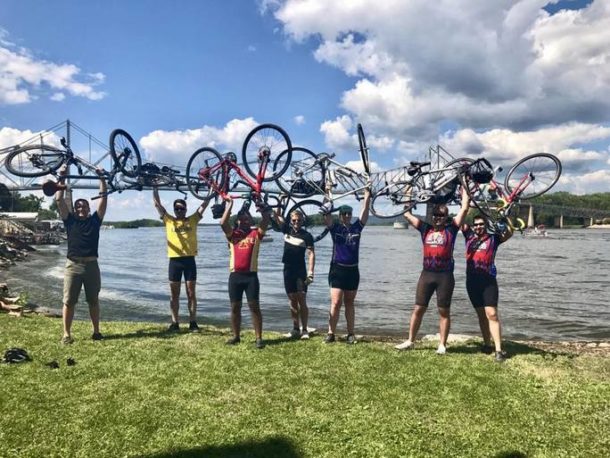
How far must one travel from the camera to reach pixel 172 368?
6090 mm

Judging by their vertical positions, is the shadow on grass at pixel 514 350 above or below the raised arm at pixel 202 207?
below

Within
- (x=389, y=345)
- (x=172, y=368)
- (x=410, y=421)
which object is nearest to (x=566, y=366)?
(x=389, y=345)

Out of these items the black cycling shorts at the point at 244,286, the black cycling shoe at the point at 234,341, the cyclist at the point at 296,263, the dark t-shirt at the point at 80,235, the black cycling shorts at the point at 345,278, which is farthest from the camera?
the cyclist at the point at 296,263

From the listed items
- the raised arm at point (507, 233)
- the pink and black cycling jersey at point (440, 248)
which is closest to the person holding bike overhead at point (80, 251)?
the pink and black cycling jersey at point (440, 248)

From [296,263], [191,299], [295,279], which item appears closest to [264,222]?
[296,263]

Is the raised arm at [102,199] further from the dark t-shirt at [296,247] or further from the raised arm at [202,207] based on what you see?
the dark t-shirt at [296,247]

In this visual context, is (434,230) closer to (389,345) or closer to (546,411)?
(389,345)

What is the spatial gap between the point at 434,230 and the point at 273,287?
1517cm

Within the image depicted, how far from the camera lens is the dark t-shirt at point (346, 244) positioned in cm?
762

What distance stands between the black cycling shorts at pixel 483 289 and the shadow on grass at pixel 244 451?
4.23 meters

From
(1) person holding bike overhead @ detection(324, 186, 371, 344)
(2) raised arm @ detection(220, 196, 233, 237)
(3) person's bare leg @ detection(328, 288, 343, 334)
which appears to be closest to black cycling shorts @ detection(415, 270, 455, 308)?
(1) person holding bike overhead @ detection(324, 186, 371, 344)

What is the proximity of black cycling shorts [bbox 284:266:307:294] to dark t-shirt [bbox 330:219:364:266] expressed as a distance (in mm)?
805

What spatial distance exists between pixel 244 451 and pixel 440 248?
4.40 m

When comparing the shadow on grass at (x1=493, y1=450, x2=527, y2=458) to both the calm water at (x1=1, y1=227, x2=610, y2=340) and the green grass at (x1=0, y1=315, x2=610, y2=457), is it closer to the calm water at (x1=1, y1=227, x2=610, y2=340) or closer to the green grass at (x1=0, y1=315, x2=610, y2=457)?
the green grass at (x1=0, y1=315, x2=610, y2=457)
